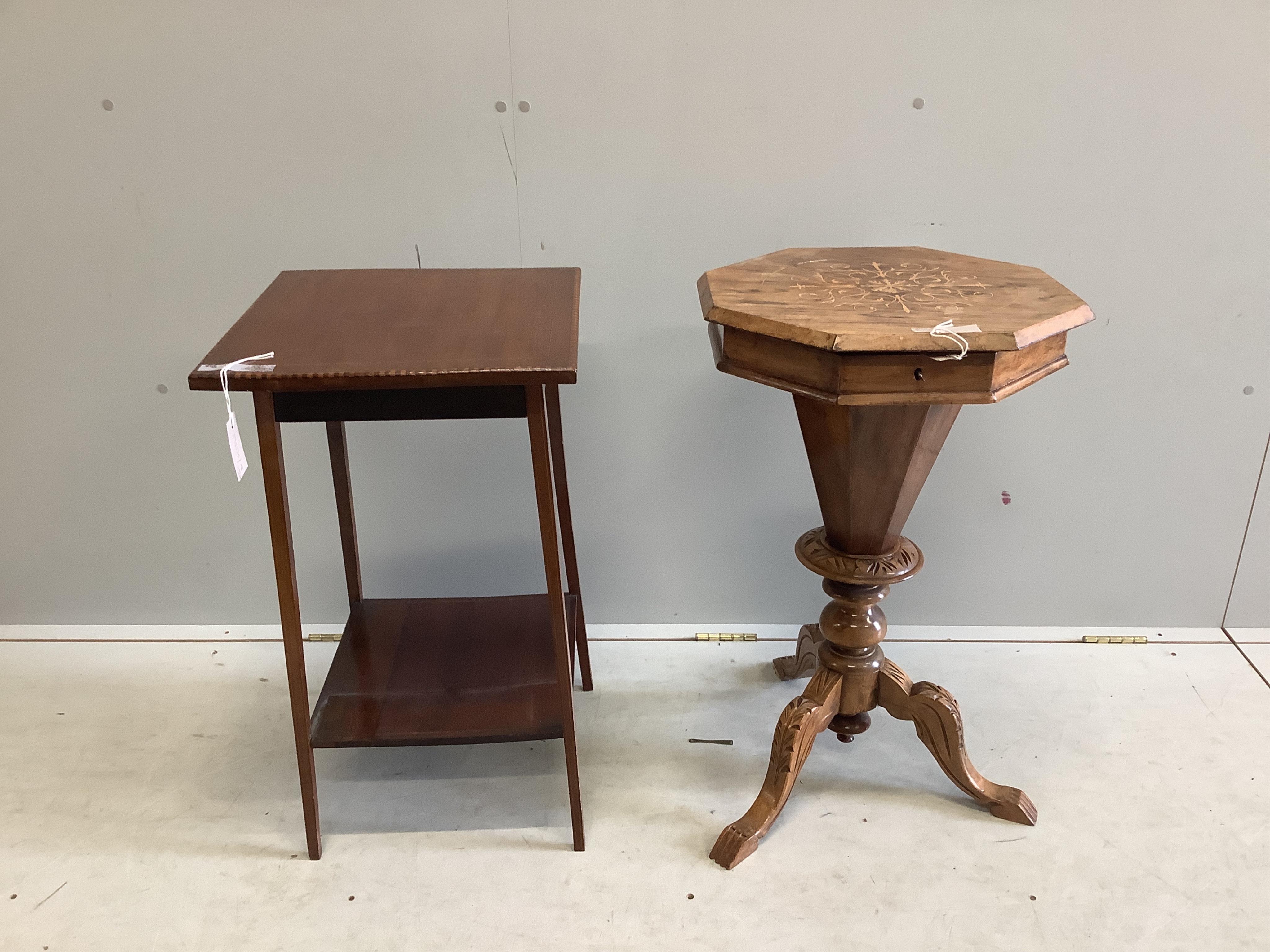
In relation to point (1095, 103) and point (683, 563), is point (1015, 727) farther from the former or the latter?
point (1095, 103)

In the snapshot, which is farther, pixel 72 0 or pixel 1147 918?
pixel 72 0

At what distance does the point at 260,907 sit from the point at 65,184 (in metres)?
1.52

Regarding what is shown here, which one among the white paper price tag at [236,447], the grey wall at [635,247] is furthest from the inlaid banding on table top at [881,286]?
the white paper price tag at [236,447]

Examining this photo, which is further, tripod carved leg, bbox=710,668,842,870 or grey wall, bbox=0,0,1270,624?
grey wall, bbox=0,0,1270,624

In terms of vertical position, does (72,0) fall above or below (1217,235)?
above

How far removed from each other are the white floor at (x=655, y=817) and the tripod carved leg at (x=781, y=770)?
0.12ft

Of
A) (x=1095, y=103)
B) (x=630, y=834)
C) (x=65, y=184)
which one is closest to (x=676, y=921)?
(x=630, y=834)

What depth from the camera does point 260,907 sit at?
1.78m

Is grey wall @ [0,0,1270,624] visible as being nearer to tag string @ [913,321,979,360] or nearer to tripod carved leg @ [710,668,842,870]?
tripod carved leg @ [710,668,842,870]

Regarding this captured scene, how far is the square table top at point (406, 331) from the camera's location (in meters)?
1.50

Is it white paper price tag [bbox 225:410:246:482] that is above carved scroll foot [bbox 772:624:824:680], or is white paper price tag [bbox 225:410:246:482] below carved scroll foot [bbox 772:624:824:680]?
above

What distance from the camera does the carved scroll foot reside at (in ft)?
7.45

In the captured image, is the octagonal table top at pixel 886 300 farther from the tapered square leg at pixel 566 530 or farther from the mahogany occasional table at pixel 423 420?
the tapered square leg at pixel 566 530

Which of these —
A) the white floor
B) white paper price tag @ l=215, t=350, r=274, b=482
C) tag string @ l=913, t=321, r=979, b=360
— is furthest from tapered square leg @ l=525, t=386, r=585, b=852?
tag string @ l=913, t=321, r=979, b=360
